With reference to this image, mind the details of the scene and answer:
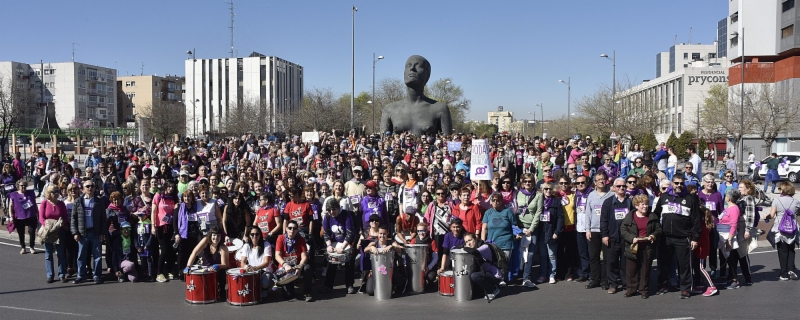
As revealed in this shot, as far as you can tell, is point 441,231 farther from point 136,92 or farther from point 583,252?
point 136,92

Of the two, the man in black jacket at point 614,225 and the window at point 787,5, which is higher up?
the window at point 787,5

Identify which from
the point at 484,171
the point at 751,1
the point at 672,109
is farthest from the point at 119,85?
the point at 484,171

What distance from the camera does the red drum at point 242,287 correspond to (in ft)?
29.3

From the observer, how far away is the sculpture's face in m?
29.1

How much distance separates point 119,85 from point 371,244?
123418mm

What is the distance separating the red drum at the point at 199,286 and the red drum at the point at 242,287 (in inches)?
11.6

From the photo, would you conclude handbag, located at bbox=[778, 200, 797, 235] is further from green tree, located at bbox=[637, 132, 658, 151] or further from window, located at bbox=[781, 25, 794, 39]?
window, located at bbox=[781, 25, 794, 39]

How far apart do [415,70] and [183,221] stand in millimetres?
19937

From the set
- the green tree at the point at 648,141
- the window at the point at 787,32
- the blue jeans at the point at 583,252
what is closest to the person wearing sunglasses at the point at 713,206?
the blue jeans at the point at 583,252

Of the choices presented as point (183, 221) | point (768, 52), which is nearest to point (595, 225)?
point (183, 221)

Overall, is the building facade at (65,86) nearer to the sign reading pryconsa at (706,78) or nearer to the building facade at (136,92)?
the building facade at (136,92)

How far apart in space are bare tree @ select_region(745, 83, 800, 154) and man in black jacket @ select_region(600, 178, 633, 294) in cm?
3370

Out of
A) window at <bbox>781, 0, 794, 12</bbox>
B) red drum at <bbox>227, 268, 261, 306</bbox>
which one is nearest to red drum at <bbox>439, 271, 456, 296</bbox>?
red drum at <bbox>227, 268, 261, 306</bbox>

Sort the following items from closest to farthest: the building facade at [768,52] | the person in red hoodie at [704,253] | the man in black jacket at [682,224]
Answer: the man in black jacket at [682,224]
the person in red hoodie at [704,253]
the building facade at [768,52]
